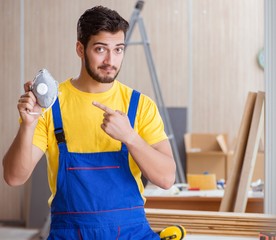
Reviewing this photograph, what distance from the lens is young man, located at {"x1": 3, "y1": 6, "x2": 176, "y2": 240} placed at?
177 centimetres

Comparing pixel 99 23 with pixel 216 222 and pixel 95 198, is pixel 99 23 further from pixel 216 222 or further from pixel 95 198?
pixel 216 222

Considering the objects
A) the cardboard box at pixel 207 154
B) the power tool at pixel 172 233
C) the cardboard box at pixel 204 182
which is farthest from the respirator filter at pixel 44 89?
the cardboard box at pixel 207 154

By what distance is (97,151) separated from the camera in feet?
6.05

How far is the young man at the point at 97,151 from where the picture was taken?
1770 mm

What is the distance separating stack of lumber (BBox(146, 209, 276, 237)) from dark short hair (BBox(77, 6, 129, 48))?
3.53 feet

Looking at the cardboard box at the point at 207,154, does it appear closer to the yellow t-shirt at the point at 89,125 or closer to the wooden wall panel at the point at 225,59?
the wooden wall panel at the point at 225,59

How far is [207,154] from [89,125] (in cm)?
398

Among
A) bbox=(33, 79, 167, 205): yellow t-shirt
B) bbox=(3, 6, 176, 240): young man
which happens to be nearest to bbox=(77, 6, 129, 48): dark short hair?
bbox=(3, 6, 176, 240): young man

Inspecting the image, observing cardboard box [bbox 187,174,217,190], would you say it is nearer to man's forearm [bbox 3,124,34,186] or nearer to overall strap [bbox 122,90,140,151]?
overall strap [bbox 122,90,140,151]

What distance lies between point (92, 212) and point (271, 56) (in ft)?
4.16

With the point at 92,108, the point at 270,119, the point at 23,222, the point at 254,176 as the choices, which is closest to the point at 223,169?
the point at 254,176

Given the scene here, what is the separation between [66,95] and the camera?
1862 millimetres

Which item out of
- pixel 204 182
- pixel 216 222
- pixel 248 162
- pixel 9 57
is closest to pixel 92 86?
pixel 216 222

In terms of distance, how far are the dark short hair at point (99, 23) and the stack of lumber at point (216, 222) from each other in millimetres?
1075
